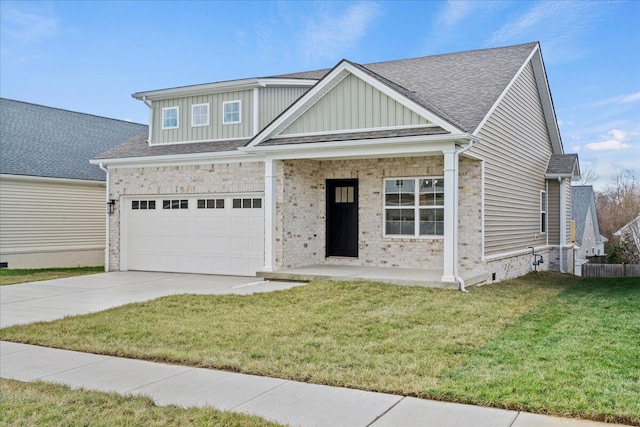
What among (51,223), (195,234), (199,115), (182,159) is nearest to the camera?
(182,159)

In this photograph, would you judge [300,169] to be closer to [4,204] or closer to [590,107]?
[4,204]

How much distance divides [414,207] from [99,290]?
24.8 ft

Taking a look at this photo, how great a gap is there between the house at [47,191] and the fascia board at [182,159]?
435 cm

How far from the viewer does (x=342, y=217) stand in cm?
1538

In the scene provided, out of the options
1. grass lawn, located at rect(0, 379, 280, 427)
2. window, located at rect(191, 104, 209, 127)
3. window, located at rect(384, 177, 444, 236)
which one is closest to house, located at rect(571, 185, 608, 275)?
window, located at rect(384, 177, 444, 236)

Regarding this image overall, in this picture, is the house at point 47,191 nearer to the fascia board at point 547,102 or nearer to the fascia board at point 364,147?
the fascia board at point 364,147

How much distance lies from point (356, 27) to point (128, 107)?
16376 mm

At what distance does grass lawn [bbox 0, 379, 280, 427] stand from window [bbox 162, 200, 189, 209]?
10.9 meters

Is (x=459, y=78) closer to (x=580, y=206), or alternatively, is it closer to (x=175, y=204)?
(x=175, y=204)

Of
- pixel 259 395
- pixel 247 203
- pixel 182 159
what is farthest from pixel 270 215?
pixel 259 395

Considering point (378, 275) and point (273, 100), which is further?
point (273, 100)

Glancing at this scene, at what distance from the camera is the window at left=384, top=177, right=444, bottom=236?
14.1 m

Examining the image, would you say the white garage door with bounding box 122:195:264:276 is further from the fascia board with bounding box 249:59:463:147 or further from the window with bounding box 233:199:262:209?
the fascia board with bounding box 249:59:463:147

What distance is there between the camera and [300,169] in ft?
48.8
